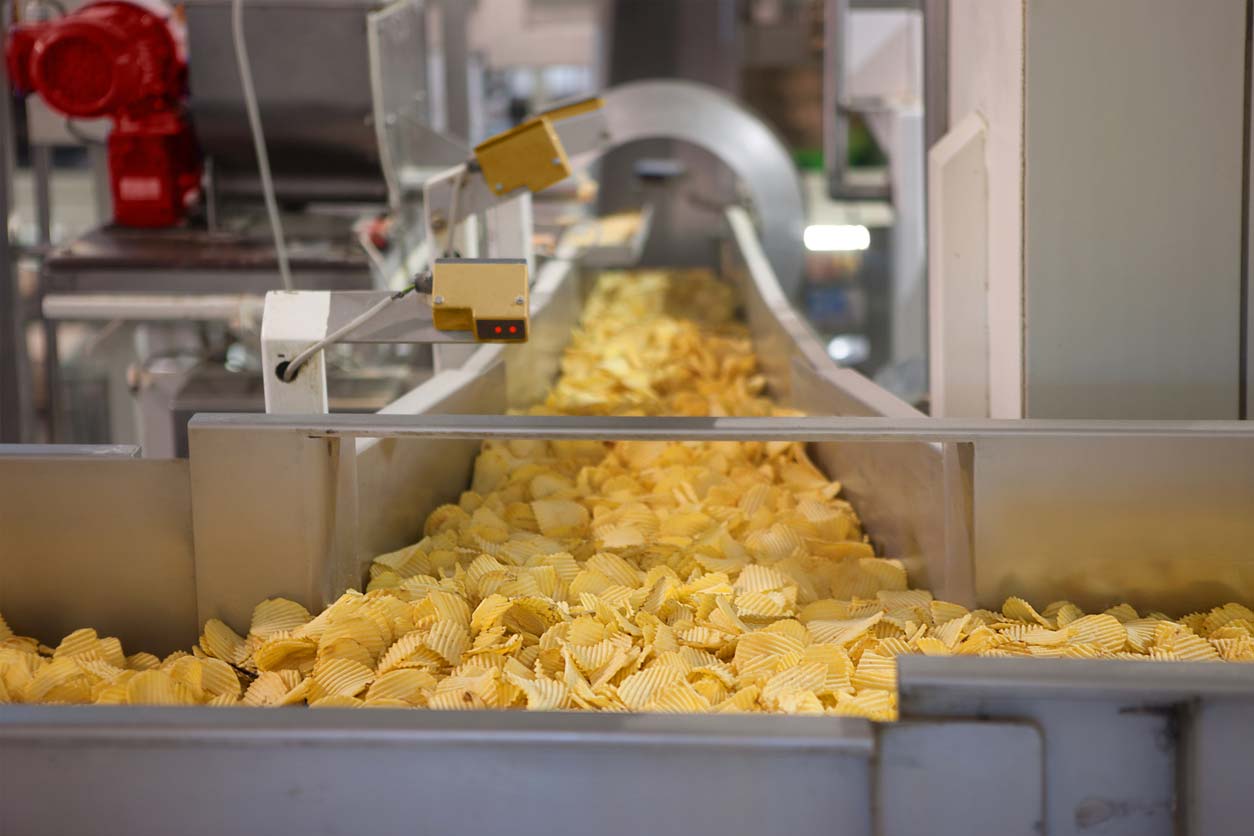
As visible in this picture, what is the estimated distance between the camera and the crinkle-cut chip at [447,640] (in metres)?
1.20

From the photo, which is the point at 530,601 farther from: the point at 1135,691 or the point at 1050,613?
the point at 1135,691

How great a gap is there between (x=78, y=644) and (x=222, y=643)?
0.15 metres

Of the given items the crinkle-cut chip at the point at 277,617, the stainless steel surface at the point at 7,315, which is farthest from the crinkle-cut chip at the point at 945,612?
the stainless steel surface at the point at 7,315

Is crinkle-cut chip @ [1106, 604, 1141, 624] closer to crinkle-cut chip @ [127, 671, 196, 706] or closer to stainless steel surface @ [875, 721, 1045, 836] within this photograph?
stainless steel surface @ [875, 721, 1045, 836]

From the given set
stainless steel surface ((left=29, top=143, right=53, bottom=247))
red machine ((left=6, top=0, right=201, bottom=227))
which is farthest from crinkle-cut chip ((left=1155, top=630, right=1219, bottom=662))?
stainless steel surface ((left=29, top=143, right=53, bottom=247))

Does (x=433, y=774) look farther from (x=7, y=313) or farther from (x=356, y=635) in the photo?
(x=7, y=313)

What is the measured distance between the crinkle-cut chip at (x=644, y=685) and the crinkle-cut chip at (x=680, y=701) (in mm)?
10

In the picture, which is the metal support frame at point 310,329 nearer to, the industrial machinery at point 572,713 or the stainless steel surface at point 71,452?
the industrial machinery at point 572,713

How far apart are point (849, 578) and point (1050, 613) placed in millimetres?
266

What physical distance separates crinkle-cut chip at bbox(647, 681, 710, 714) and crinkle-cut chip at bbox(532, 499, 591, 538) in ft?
1.88

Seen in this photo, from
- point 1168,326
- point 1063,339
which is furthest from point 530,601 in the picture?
point 1168,326

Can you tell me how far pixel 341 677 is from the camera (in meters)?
1.15

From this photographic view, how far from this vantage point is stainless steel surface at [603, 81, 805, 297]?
14.1 ft

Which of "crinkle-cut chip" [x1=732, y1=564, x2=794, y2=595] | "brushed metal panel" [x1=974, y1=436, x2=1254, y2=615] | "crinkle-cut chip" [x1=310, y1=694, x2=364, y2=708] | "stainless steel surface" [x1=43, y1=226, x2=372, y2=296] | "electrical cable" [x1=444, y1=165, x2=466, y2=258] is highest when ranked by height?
"electrical cable" [x1=444, y1=165, x2=466, y2=258]
